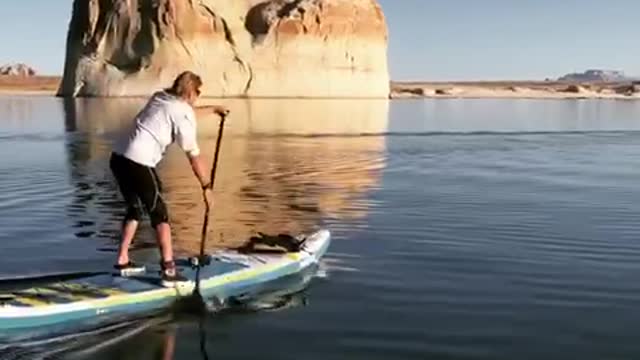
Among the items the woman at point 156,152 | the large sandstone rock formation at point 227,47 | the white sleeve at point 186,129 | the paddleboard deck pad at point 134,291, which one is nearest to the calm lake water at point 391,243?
the paddleboard deck pad at point 134,291

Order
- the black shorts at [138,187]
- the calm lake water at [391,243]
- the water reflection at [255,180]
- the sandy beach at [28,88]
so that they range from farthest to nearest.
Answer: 1. the sandy beach at [28,88]
2. the water reflection at [255,180]
3. the black shorts at [138,187]
4. the calm lake water at [391,243]

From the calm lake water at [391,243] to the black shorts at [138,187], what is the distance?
48.0 inches

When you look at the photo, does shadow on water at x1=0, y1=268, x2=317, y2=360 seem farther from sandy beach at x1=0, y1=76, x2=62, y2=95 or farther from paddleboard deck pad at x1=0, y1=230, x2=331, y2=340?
sandy beach at x1=0, y1=76, x2=62, y2=95

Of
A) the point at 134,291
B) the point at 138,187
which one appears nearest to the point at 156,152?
the point at 138,187

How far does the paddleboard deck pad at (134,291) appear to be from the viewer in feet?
26.6

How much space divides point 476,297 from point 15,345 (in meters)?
4.80

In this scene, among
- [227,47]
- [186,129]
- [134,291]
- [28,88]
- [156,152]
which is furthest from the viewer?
[28,88]

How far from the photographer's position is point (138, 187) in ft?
30.6

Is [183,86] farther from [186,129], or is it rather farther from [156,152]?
[156,152]

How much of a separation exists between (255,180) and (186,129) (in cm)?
1258

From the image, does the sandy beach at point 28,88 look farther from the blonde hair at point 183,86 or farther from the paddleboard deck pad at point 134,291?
the blonde hair at point 183,86

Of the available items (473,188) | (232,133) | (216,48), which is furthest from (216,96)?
(473,188)

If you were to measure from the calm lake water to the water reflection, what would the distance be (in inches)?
3.1

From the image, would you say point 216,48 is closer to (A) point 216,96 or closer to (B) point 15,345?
(A) point 216,96
